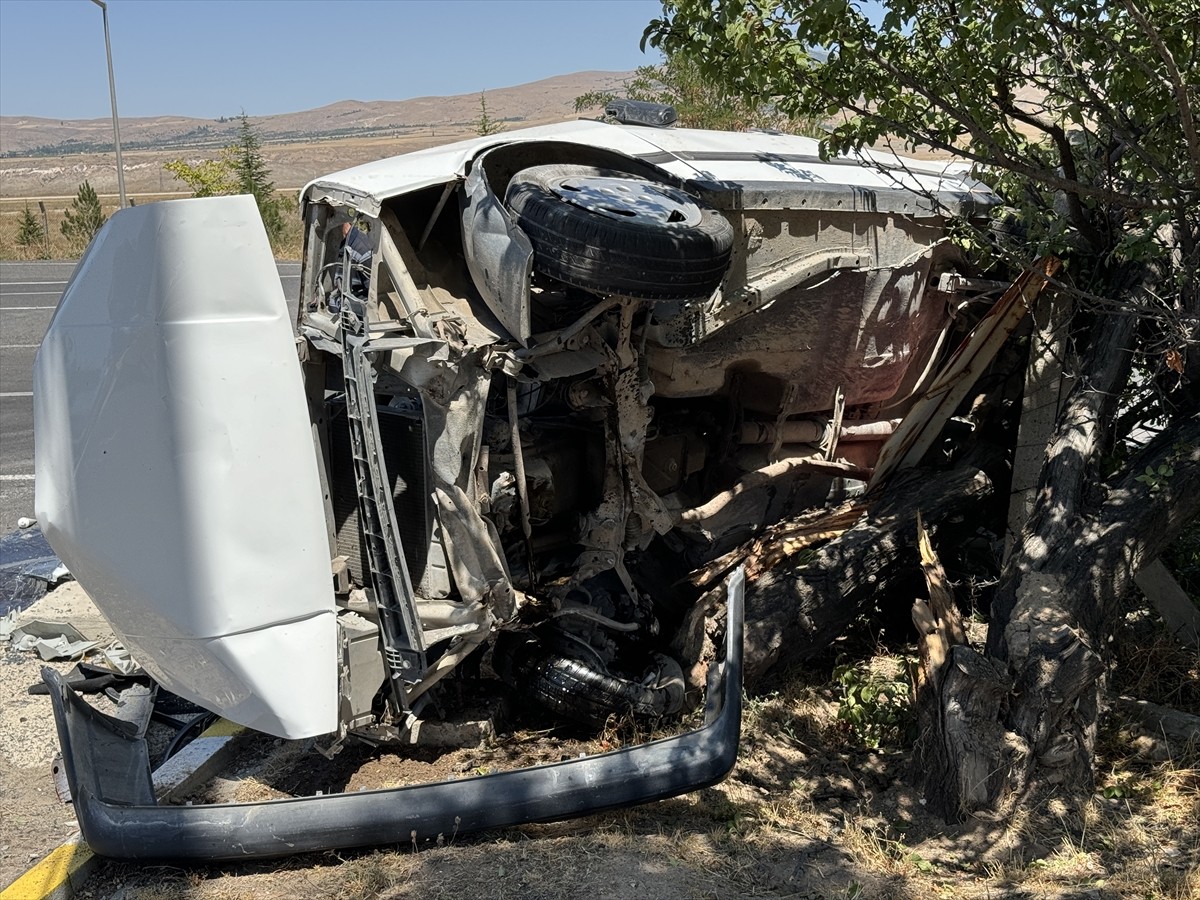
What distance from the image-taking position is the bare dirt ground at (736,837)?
10.8 ft

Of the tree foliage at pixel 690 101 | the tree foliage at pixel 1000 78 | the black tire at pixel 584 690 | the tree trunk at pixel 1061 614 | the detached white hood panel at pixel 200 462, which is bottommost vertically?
the black tire at pixel 584 690

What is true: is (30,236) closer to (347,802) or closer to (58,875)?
(58,875)

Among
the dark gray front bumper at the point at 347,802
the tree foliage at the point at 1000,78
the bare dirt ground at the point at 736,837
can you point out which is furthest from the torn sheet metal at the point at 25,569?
the tree foliage at the point at 1000,78

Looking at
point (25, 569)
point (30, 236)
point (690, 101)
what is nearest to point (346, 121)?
point (30, 236)

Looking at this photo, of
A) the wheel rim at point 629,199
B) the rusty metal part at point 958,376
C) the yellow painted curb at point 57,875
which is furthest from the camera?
the rusty metal part at point 958,376

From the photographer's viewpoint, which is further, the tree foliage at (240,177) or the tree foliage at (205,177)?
the tree foliage at (240,177)

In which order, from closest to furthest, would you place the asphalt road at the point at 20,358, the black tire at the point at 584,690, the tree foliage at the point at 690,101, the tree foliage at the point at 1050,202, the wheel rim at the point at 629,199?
the tree foliage at the point at 1050,202 → the wheel rim at the point at 629,199 → the black tire at the point at 584,690 → the asphalt road at the point at 20,358 → the tree foliage at the point at 690,101

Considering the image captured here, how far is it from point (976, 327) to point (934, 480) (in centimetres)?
82

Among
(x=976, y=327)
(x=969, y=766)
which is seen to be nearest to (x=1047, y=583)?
(x=969, y=766)

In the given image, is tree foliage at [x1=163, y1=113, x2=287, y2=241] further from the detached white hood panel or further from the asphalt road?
the detached white hood panel

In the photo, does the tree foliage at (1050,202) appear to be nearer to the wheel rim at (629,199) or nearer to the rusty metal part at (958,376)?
the rusty metal part at (958,376)

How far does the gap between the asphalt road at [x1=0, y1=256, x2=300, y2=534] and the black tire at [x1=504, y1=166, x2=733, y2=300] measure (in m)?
0.95

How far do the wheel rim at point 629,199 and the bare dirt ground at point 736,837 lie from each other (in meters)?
2.06

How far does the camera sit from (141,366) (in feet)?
10.7
